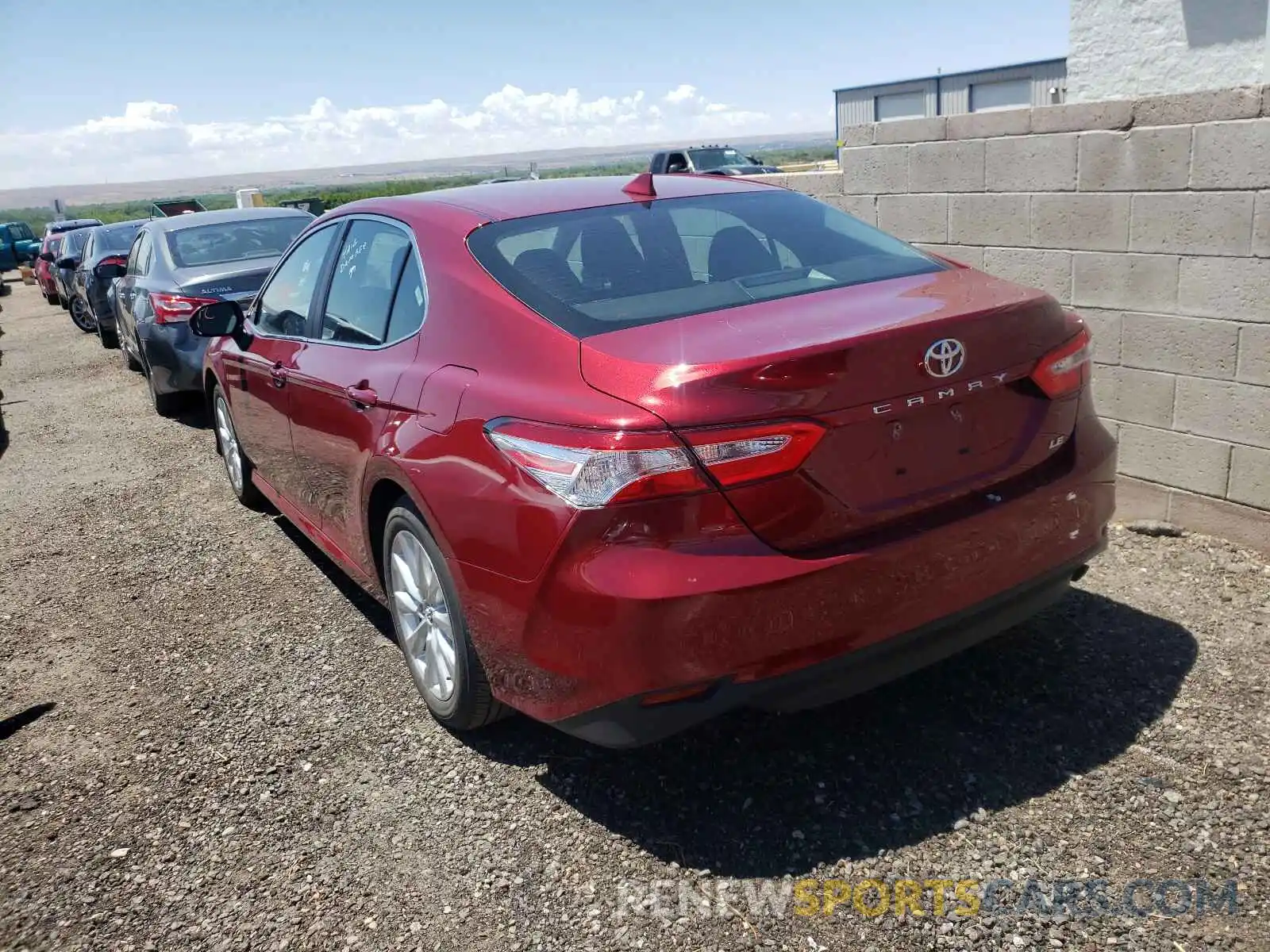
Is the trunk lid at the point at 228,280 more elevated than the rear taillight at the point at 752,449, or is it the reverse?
the rear taillight at the point at 752,449

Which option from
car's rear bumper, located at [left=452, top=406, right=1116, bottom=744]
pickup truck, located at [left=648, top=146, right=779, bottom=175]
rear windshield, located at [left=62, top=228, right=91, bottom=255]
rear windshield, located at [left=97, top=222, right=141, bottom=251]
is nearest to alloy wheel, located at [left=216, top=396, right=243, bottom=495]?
car's rear bumper, located at [left=452, top=406, right=1116, bottom=744]

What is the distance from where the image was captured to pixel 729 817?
9.75ft

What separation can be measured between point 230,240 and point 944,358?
8.03 metres

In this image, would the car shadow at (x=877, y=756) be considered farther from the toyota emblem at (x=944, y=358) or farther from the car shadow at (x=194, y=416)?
the car shadow at (x=194, y=416)

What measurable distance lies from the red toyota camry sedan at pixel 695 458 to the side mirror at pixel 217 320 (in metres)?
1.71

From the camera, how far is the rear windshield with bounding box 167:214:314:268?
901 centimetres

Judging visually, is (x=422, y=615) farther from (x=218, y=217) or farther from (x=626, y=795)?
(x=218, y=217)

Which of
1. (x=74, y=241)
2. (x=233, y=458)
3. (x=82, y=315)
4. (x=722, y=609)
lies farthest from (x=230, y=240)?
(x=74, y=241)

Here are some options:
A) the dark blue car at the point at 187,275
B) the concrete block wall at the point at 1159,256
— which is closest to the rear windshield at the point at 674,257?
the concrete block wall at the point at 1159,256

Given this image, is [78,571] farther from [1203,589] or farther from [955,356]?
[1203,589]

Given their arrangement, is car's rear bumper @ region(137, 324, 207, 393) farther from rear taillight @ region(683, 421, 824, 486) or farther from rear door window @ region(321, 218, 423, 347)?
rear taillight @ region(683, 421, 824, 486)

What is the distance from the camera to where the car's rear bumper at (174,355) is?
27.9ft

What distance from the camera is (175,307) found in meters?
8.41

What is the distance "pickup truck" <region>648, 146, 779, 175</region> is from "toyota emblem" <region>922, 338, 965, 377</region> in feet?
81.3
